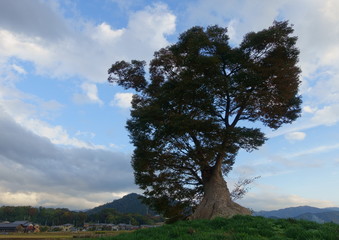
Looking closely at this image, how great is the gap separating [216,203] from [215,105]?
6.77 meters

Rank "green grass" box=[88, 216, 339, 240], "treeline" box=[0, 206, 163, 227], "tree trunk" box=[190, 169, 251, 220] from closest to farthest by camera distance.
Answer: "green grass" box=[88, 216, 339, 240] → "tree trunk" box=[190, 169, 251, 220] → "treeline" box=[0, 206, 163, 227]

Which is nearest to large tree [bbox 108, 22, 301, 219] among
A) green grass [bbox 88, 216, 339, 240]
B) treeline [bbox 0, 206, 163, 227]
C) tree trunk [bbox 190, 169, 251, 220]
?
tree trunk [bbox 190, 169, 251, 220]

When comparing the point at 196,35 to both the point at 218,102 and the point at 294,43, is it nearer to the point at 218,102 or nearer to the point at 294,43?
the point at 218,102

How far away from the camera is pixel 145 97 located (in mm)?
26266

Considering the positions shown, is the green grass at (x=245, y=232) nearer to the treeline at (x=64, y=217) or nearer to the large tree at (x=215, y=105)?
the large tree at (x=215, y=105)

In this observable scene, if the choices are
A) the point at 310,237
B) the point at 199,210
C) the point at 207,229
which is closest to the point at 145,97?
the point at 199,210

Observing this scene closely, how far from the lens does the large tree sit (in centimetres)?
1855

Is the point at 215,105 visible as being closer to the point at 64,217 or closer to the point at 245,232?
the point at 245,232

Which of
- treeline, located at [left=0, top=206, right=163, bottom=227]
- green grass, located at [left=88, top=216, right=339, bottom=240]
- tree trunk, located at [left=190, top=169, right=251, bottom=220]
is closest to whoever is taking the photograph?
green grass, located at [left=88, top=216, right=339, bottom=240]

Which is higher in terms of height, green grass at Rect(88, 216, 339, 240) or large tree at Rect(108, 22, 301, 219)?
large tree at Rect(108, 22, 301, 219)

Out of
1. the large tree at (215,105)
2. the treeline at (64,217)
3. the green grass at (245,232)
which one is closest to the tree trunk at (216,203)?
the large tree at (215,105)

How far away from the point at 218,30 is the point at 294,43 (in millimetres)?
5429

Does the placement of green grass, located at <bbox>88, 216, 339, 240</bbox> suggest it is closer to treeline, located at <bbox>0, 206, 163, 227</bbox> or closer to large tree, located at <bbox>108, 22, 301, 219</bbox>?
large tree, located at <bbox>108, 22, 301, 219</bbox>

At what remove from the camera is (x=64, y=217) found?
479 feet
